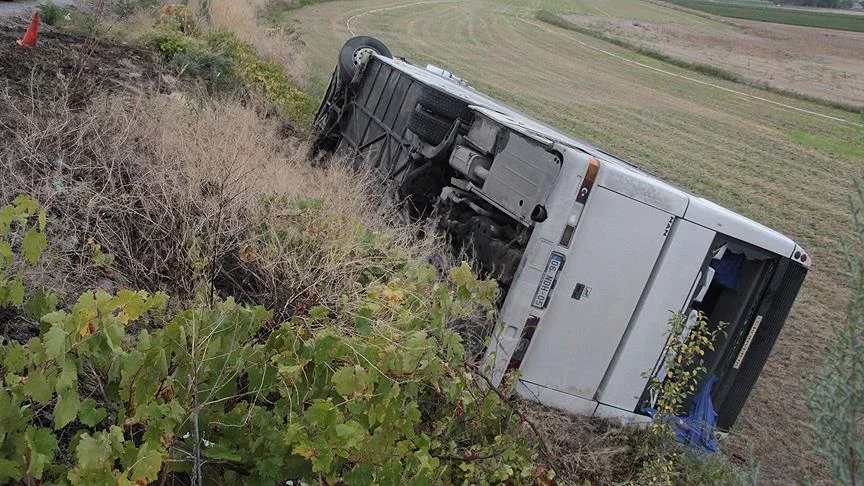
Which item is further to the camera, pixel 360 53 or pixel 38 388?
pixel 360 53

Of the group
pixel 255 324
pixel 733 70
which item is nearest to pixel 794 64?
pixel 733 70

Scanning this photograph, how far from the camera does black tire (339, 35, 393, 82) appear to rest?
8547 mm

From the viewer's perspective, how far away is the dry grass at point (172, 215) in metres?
4.31

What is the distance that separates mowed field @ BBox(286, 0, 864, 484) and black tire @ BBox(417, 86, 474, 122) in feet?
9.56

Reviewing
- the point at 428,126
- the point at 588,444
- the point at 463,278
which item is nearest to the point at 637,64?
the point at 428,126

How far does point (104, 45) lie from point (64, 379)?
29.1 ft

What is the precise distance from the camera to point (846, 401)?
199cm

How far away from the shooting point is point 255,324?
2.96m

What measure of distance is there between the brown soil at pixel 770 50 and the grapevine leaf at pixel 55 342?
28186 millimetres

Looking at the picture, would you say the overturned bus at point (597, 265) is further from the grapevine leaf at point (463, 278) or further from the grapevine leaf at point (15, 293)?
the grapevine leaf at point (15, 293)

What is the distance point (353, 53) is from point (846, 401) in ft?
24.5

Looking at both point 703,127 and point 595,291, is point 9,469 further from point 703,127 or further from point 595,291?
point 703,127

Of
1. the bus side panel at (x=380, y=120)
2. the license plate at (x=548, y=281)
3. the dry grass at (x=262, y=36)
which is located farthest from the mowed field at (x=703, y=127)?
the bus side panel at (x=380, y=120)

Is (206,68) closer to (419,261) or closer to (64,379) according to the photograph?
(419,261)
